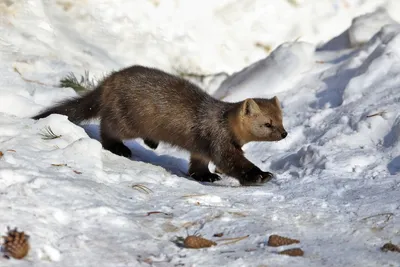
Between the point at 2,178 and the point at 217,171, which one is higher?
the point at 2,178

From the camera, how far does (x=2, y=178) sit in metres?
4.01

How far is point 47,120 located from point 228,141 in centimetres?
147

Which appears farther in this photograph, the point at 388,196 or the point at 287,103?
the point at 287,103

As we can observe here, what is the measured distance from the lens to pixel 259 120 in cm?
594

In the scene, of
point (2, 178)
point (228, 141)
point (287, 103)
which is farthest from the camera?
point (287, 103)

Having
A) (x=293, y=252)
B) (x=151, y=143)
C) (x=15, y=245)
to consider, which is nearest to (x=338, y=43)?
(x=151, y=143)

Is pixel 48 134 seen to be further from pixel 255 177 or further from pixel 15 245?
pixel 15 245

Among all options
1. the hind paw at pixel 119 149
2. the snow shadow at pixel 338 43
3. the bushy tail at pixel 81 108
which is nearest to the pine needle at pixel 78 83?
the bushy tail at pixel 81 108

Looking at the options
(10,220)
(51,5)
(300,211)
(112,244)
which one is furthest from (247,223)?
(51,5)

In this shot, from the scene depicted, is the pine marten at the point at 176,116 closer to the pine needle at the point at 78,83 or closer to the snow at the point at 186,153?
the snow at the point at 186,153

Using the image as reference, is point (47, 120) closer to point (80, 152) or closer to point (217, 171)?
point (80, 152)

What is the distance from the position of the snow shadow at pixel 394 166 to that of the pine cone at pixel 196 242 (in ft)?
6.67

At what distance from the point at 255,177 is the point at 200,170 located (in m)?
0.84

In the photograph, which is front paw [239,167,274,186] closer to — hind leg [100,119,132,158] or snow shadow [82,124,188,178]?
snow shadow [82,124,188,178]
